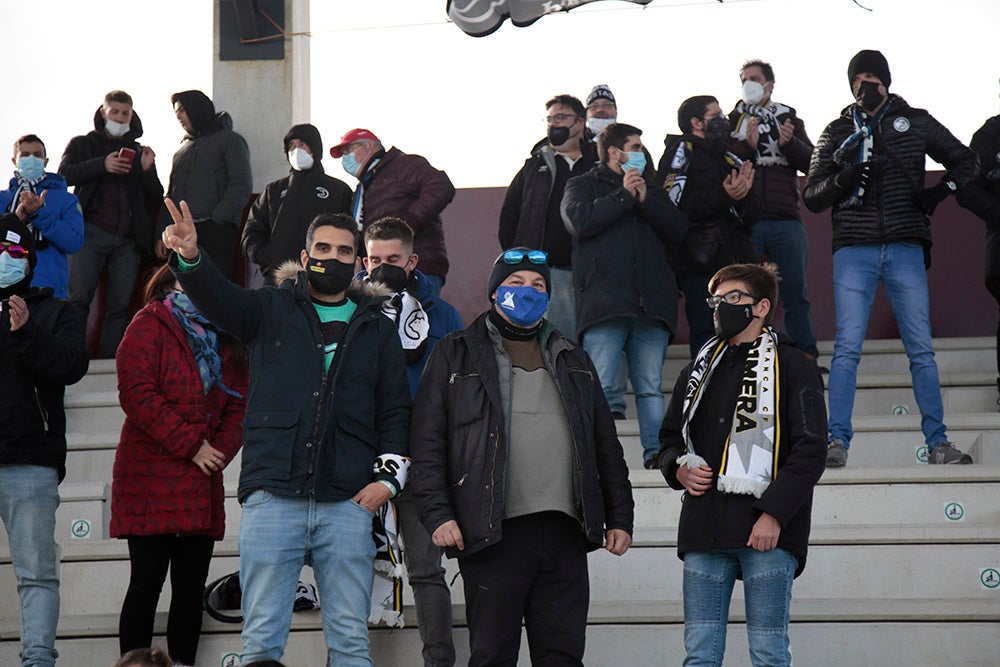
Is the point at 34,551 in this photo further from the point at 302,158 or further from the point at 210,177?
the point at 210,177

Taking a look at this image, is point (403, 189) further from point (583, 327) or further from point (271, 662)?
point (271, 662)

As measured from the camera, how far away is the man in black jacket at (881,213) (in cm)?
630

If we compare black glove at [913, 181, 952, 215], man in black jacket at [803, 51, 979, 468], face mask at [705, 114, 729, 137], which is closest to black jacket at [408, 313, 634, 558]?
man in black jacket at [803, 51, 979, 468]

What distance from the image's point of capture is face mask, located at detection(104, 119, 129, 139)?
339 inches

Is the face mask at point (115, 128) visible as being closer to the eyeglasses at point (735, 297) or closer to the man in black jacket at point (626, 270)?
the man in black jacket at point (626, 270)

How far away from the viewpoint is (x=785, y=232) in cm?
759

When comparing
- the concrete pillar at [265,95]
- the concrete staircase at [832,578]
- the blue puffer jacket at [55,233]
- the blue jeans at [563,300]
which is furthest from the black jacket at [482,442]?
the concrete pillar at [265,95]

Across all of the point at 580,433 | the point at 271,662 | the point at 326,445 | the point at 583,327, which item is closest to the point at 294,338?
the point at 326,445

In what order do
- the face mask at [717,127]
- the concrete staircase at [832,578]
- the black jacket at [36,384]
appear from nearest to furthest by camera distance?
the concrete staircase at [832,578]
the black jacket at [36,384]
the face mask at [717,127]

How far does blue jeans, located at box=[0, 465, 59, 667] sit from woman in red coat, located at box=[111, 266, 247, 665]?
0.95ft

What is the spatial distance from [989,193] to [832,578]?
8.39ft

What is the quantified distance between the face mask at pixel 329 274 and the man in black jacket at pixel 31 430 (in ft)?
4.23

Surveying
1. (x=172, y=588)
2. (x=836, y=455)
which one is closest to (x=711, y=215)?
(x=836, y=455)

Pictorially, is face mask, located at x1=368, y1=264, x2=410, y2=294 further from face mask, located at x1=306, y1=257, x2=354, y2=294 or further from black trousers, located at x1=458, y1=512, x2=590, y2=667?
black trousers, located at x1=458, y1=512, x2=590, y2=667
